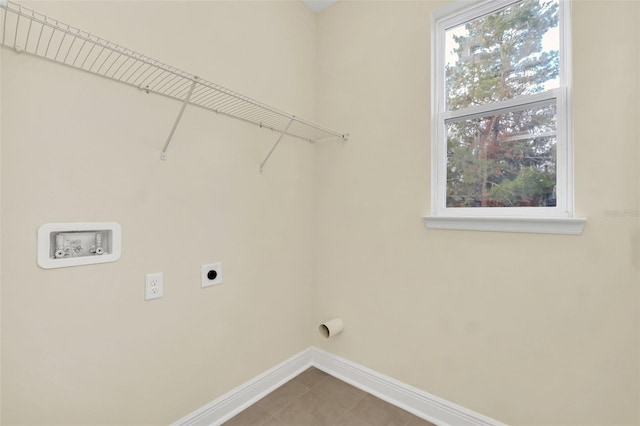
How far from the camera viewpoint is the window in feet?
4.18

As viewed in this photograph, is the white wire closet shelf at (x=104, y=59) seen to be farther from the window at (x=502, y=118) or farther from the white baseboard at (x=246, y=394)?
the white baseboard at (x=246, y=394)

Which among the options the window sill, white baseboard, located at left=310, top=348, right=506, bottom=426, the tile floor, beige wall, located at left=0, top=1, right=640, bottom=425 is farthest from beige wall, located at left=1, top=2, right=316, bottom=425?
the window sill

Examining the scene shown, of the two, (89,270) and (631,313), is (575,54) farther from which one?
(89,270)

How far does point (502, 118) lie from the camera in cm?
143

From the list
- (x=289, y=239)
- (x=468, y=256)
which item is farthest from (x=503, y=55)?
(x=289, y=239)

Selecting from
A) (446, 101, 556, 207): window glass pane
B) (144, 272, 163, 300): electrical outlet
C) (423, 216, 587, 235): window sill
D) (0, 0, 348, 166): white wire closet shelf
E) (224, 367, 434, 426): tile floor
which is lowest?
(224, 367, 434, 426): tile floor

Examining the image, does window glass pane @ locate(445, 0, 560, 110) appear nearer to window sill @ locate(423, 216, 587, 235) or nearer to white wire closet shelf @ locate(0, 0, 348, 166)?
window sill @ locate(423, 216, 587, 235)

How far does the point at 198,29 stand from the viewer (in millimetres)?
1432

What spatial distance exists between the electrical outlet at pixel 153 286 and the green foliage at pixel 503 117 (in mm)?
1557

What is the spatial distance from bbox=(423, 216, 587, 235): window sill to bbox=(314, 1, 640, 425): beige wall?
40 millimetres

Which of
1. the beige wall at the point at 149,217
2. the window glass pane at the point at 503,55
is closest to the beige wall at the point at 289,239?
the beige wall at the point at 149,217

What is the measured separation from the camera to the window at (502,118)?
1.27 meters

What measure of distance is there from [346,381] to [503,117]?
1.85m

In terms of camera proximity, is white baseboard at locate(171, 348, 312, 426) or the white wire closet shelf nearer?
the white wire closet shelf
